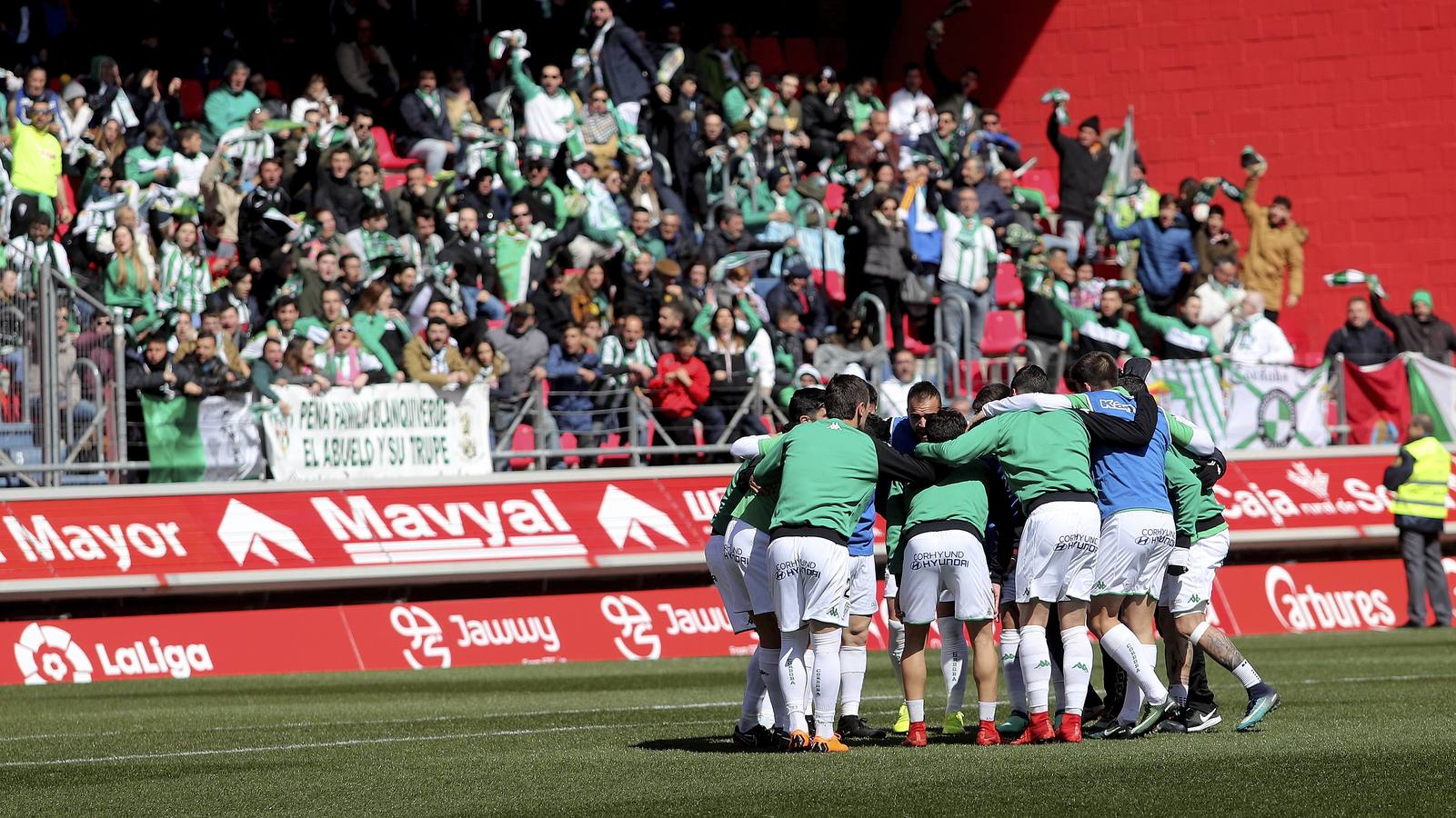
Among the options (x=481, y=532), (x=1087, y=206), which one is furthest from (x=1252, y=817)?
(x=1087, y=206)

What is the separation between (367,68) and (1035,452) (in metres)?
15.7

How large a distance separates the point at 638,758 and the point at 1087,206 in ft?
58.2

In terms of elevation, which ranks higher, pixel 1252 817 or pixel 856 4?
pixel 856 4

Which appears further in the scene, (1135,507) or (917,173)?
(917,173)

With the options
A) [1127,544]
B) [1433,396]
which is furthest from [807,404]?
[1433,396]

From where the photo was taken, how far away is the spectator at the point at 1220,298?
2452cm

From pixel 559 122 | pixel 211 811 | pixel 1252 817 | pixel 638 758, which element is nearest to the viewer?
pixel 1252 817

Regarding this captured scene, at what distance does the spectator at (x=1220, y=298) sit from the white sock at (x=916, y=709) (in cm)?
1395

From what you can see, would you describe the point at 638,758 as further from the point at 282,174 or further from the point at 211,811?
the point at 282,174

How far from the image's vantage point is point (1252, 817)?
28.1 feet

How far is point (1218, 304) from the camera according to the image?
24641mm

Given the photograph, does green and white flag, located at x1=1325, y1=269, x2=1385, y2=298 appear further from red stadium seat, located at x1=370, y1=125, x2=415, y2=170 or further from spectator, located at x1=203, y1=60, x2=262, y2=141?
spectator, located at x1=203, y1=60, x2=262, y2=141

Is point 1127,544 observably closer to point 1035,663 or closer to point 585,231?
point 1035,663

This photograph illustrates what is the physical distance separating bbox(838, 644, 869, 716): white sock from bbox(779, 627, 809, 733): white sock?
0.59 m
